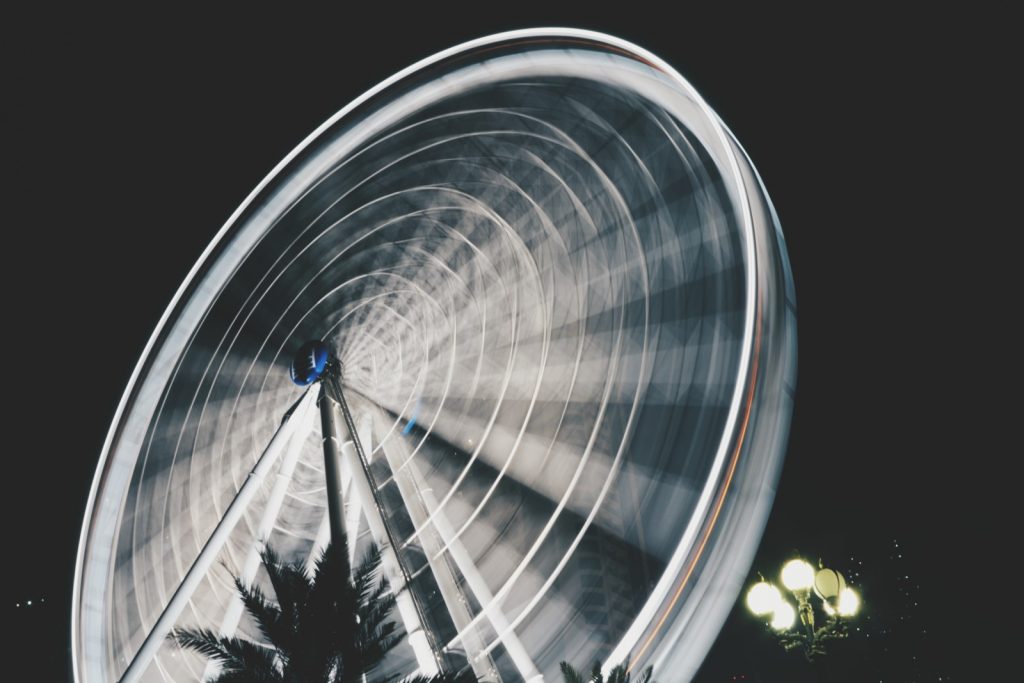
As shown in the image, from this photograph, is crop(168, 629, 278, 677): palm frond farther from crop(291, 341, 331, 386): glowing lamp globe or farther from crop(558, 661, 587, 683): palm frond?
crop(291, 341, 331, 386): glowing lamp globe

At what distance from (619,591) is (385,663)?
361 centimetres

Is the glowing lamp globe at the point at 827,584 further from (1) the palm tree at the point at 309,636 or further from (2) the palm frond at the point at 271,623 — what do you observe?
(2) the palm frond at the point at 271,623

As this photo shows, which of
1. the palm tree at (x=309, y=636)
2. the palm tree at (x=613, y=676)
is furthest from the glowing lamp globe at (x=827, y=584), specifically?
the palm tree at (x=309, y=636)

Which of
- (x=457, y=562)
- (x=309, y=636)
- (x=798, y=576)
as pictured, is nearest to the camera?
(x=309, y=636)

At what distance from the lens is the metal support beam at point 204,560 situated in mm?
5762

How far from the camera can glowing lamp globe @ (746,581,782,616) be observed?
5086mm

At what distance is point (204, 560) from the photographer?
6301 millimetres

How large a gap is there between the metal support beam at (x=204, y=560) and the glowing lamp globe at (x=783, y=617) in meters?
4.66

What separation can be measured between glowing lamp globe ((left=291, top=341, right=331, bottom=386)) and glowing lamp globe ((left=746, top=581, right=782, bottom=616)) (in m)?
4.95

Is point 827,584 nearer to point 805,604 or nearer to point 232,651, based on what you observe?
point 805,604

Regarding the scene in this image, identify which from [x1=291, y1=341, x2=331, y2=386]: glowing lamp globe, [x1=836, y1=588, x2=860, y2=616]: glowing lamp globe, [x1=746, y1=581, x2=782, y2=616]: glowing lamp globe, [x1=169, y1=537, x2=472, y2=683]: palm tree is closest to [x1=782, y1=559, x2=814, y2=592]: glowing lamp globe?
[x1=746, y1=581, x2=782, y2=616]: glowing lamp globe

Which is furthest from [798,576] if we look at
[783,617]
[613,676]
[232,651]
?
[232,651]

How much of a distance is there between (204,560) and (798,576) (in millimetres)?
4906

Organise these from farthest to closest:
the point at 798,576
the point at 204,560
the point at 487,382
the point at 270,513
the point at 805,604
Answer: the point at 487,382
the point at 270,513
the point at 204,560
the point at 805,604
the point at 798,576
